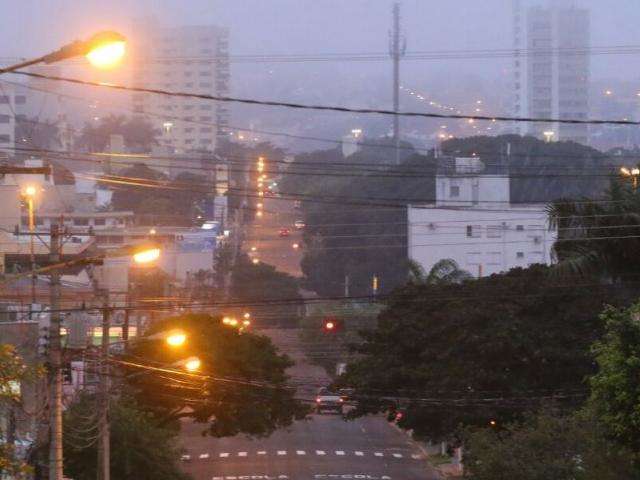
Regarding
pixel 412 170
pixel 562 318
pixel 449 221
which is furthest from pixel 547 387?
pixel 412 170

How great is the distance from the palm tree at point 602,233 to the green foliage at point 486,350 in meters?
0.76

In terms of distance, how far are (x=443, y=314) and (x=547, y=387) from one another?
10.6 feet

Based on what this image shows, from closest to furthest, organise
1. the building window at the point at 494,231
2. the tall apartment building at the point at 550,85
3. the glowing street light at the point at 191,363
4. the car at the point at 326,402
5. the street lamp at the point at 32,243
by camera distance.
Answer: the street lamp at the point at 32,243, the glowing street light at the point at 191,363, the car at the point at 326,402, the building window at the point at 494,231, the tall apartment building at the point at 550,85

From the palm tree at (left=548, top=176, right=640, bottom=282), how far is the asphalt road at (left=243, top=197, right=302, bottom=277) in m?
51.0

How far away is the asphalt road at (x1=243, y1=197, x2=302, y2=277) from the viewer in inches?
3346

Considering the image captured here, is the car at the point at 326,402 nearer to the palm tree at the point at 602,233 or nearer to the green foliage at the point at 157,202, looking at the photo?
the palm tree at the point at 602,233

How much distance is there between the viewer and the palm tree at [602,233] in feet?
92.9

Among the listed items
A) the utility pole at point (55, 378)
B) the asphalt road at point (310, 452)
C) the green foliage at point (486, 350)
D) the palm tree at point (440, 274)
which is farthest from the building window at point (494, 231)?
the utility pole at point (55, 378)

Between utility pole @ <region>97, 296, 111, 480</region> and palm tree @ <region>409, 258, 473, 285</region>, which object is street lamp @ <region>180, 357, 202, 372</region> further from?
palm tree @ <region>409, 258, 473, 285</region>

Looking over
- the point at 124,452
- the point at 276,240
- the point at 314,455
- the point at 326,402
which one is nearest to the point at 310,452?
the point at 314,455

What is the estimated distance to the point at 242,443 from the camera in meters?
46.6

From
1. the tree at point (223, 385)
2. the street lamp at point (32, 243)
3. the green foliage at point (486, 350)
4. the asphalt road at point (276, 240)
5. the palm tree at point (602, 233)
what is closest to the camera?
the street lamp at point (32, 243)

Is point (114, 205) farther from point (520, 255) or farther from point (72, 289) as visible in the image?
point (72, 289)

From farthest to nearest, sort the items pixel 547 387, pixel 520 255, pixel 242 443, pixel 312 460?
pixel 520 255, pixel 242 443, pixel 312 460, pixel 547 387
